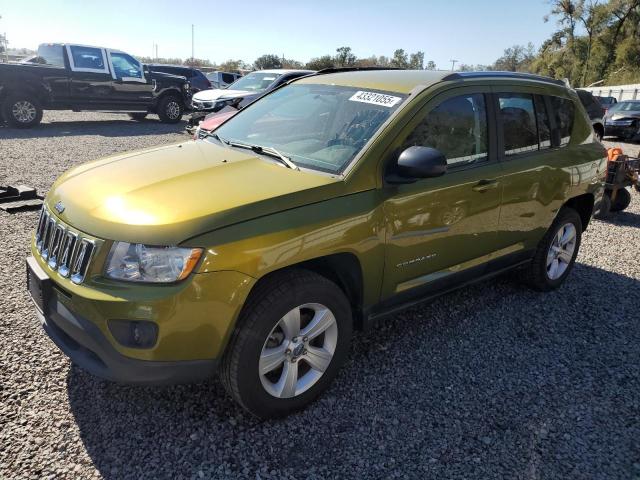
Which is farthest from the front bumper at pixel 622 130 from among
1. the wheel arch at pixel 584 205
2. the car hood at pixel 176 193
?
the car hood at pixel 176 193

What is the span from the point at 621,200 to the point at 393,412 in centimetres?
639

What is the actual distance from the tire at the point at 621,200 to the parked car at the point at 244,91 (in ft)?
23.9

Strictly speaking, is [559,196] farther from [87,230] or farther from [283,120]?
[87,230]

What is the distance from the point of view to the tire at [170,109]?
15617mm

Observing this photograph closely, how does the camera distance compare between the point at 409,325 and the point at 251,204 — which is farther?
the point at 409,325

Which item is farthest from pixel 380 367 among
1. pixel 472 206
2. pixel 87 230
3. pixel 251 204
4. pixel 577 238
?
pixel 577 238

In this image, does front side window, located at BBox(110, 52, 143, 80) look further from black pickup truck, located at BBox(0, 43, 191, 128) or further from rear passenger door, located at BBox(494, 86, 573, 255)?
rear passenger door, located at BBox(494, 86, 573, 255)

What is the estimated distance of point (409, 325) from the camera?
3906mm

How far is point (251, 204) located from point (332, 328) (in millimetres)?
881

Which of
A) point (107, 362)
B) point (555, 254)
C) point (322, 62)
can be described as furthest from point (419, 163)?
point (322, 62)

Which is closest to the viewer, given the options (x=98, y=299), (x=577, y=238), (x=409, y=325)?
(x=98, y=299)

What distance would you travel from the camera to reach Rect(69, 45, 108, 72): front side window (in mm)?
13169

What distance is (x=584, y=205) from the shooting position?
4.86 meters

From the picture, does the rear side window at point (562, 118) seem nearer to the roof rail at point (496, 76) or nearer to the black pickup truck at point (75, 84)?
the roof rail at point (496, 76)
